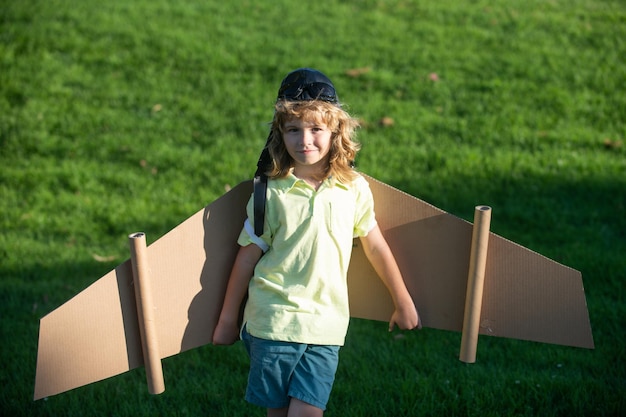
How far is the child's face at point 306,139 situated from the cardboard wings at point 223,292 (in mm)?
329

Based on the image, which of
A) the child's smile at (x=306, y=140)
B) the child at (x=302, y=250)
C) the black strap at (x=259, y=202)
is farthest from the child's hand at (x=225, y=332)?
the child's smile at (x=306, y=140)

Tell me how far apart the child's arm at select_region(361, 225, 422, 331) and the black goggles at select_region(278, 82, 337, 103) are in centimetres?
61

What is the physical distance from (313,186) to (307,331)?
23.4 inches

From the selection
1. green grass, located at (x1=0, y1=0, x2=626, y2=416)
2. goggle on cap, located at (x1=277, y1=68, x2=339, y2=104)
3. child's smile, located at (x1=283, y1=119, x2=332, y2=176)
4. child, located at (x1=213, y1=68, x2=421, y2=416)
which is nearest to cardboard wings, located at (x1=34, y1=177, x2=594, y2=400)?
child, located at (x1=213, y1=68, x2=421, y2=416)

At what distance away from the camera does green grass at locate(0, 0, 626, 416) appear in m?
4.21

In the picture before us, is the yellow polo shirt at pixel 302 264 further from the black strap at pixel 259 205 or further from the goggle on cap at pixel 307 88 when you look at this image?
the goggle on cap at pixel 307 88

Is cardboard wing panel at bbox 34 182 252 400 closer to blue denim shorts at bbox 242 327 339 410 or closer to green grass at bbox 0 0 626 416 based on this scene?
blue denim shorts at bbox 242 327 339 410

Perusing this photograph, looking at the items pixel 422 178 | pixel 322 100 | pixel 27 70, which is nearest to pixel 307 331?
pixel 322 100

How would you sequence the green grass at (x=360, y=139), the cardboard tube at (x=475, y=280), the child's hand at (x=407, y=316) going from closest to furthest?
the cardboard tube at (x=475, y=280) → the child's hand at (x=407, y=316) → the green grass at (x=360, y=139)

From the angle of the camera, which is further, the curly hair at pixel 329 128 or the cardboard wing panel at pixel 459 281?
the cardboard wing panel at pixel 459 281

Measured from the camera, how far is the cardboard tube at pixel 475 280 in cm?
327

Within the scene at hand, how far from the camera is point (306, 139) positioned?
3217mm

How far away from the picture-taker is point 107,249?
19.3ft

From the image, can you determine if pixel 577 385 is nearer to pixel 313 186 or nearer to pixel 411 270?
pixel 411 270
